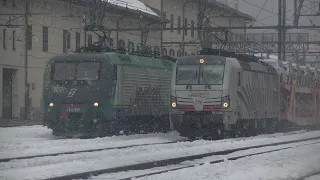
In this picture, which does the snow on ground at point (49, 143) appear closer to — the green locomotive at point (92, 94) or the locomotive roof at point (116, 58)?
the green locomotive at point (92, 94)

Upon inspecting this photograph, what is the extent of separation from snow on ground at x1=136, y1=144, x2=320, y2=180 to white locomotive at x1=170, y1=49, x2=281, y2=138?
6.98 m

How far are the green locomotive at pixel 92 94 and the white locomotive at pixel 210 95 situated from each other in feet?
5.70

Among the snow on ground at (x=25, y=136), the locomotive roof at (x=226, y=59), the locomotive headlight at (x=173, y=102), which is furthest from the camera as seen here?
the locomotive roof at (x=226, y=59)

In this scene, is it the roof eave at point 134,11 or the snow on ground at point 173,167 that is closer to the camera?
the snow on ground at point 173,167

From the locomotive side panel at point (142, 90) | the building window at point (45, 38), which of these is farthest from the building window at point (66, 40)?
the locomotive side panel at point (142, 90)

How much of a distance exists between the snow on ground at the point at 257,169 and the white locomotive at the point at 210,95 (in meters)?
6.98

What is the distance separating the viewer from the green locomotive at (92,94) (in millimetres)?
25891

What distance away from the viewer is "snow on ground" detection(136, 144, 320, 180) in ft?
44.8

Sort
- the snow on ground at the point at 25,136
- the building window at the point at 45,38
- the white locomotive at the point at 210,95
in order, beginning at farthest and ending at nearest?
the building window at the point at 45,38 < the white locomotive at the point at 210,95 < the snow on ground at the point at 25,136

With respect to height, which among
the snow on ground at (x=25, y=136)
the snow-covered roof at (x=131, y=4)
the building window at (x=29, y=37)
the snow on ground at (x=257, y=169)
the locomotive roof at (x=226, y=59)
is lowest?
the snow on ground at (x=25, y=136)

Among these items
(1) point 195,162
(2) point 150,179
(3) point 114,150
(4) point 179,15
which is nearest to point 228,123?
(3) point 114,150

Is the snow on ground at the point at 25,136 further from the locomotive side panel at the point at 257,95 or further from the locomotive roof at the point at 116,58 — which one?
the locomotive side panel at the point at 257,95

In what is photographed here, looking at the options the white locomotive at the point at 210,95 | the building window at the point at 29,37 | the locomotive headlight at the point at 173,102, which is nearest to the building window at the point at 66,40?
the building window at the point at 29,37

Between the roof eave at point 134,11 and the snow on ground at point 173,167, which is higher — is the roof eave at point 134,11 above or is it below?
above
